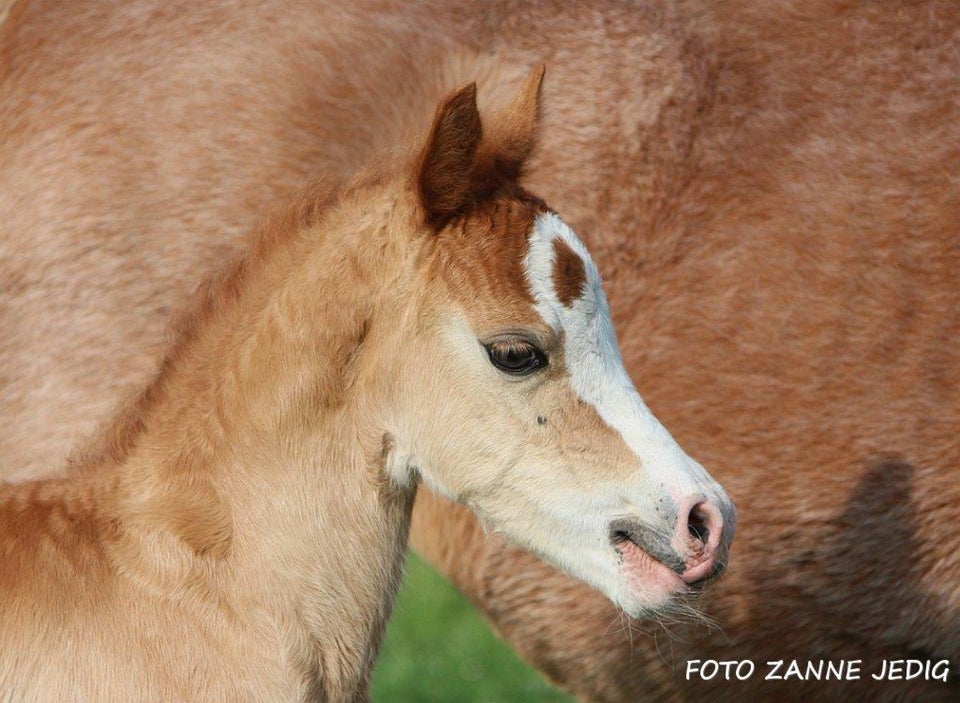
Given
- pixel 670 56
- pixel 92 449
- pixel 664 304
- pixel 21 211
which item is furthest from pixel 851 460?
pixel 21 211

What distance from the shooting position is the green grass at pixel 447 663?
251 inches

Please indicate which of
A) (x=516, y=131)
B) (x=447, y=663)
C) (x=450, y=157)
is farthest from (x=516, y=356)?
(x=447, y=663)

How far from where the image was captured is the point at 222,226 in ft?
11.5

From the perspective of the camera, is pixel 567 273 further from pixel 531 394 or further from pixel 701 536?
pixel 701 536

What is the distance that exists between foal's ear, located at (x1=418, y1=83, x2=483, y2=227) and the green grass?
11.4 feet

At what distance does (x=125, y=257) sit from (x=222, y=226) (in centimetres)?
26

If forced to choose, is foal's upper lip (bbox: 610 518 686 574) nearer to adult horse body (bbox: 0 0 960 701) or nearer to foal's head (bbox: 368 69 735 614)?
foal's head (bbox: 368 69 735 614)

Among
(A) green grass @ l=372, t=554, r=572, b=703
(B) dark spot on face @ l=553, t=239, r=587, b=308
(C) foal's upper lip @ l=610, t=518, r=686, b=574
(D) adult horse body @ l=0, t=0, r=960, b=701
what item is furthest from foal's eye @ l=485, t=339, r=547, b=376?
(A) green grass @ l=372, t=554, r=572, b=703

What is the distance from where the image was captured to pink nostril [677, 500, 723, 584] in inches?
94.0

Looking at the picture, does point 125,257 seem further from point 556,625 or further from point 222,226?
point 556,625

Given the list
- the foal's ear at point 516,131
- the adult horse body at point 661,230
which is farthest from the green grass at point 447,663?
the foal's ear at point 516,131

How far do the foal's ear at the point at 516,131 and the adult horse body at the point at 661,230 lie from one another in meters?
0.75

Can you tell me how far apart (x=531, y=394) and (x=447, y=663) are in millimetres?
4616

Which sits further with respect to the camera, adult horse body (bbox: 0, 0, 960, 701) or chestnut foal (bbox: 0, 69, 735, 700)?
adult horse body (bbox: 0, 0, 960, 701)
